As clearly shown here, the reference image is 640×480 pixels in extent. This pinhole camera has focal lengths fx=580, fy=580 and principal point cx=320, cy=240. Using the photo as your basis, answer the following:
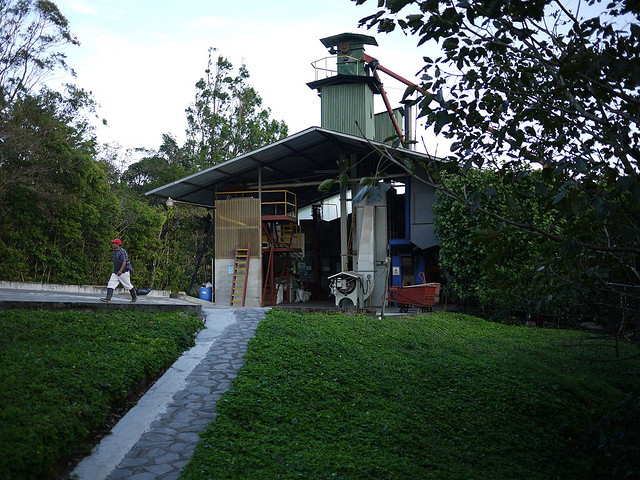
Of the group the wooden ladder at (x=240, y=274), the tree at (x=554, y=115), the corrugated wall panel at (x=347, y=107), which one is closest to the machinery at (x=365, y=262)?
the wooden ladder at (x=240, y=274)

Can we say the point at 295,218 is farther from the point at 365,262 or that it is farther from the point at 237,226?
the point at 365,262

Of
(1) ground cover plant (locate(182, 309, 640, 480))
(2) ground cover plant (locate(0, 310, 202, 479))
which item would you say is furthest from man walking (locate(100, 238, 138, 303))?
(1) ground cover plant (locate(182, 309, 640, 480))

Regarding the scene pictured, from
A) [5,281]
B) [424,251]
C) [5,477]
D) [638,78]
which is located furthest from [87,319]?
[424,251]

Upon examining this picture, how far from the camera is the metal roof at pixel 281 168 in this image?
19641 millimetres

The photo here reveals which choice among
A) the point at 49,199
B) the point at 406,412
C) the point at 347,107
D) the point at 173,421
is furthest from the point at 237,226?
the point at 173,421

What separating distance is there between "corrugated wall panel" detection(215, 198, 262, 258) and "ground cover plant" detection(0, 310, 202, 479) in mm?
10387

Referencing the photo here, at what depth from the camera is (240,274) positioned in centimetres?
2061

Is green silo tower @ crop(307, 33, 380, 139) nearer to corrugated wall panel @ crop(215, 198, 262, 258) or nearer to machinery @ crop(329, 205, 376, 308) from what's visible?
machinery @ crop(329, 205, 376, 308)

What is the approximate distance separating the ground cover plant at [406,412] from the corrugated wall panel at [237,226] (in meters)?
9.28

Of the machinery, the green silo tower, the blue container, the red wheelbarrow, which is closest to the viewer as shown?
the red wheelbarrow

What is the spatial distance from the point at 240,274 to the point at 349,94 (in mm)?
9402

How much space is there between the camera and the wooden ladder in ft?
67.4

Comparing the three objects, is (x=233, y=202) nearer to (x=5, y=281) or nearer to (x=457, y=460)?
(x=5, y=281)

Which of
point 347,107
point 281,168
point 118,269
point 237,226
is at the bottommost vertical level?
point 118,269
